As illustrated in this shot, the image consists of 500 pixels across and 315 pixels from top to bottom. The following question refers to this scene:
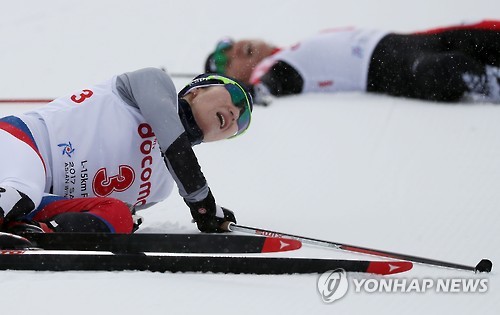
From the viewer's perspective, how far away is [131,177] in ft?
8.55

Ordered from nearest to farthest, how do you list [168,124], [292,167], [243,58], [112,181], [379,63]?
[168,124] < [112,181] < [292,167] < [379,63] < [243,58]

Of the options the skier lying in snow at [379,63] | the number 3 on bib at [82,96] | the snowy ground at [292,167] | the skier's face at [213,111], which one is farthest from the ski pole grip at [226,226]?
Answer: the skier lying in snow at [379,63]

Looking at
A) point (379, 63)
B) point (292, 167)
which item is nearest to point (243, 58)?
point (379, 63)

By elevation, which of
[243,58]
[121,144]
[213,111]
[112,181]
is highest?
[243,58]

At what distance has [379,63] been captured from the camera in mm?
5344

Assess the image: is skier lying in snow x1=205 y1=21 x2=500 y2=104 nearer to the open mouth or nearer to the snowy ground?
the snowy ground

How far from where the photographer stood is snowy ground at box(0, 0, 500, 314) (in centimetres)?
175

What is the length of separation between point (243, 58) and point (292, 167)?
2.19m

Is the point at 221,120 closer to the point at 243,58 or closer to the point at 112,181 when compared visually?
the point at 112,181

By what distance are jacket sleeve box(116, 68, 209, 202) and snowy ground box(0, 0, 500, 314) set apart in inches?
10.0

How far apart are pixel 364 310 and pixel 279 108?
340 cm

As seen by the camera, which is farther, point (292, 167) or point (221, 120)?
point (292, 167)

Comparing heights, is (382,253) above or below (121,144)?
below

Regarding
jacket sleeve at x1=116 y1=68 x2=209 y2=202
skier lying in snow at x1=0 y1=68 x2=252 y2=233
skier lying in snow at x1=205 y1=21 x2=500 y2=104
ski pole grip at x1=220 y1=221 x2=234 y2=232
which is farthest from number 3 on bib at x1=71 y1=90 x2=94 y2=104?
skier lying in snow at x1=205 y1=21 x2=500 y2=104
